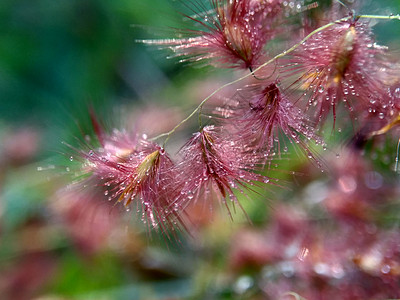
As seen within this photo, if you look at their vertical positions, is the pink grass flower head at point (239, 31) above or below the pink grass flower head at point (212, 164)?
above

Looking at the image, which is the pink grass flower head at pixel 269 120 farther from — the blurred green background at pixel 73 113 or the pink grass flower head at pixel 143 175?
the blurred green background at pixel 73 113

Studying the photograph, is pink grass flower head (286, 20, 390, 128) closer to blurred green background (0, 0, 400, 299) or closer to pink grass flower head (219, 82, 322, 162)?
pink grass flower head (219, 82, 322, 162)

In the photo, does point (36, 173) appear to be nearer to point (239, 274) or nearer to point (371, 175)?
point (239, 274)

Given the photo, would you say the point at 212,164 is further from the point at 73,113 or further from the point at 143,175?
the point at 73,113

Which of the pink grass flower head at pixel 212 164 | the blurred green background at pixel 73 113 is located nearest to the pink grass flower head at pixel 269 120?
the pink grass flower head at pixel 212 164

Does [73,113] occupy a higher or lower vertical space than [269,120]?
lower

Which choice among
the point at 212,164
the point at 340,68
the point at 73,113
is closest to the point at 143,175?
the point at 212,164
